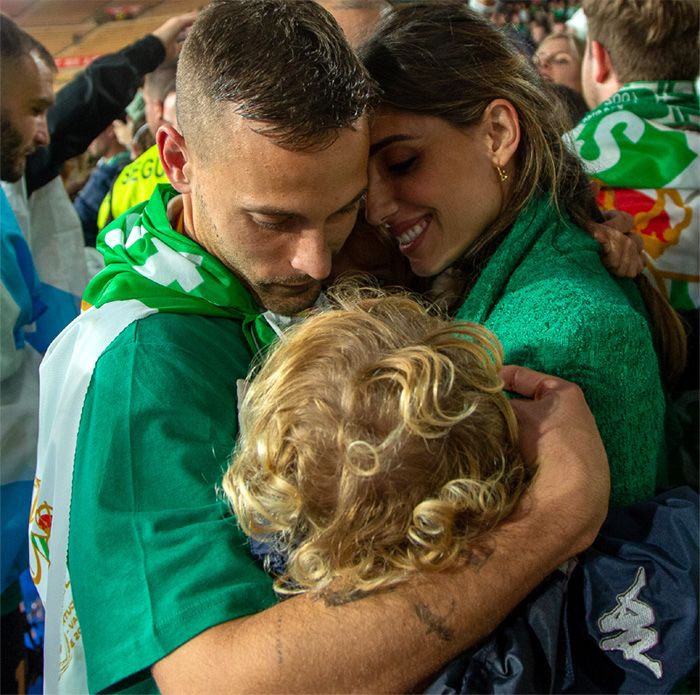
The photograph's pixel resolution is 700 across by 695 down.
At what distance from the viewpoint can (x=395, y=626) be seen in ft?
3.66

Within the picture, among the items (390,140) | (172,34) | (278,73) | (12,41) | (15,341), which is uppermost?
(278,73)

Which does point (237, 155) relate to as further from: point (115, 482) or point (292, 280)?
point (115, 482)

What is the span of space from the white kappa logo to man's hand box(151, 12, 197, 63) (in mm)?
2965

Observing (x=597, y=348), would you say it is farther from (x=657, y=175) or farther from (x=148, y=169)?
(x=148, y=169)

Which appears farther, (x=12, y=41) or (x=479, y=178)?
(x=12, y=41)

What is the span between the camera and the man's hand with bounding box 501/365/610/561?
121cm

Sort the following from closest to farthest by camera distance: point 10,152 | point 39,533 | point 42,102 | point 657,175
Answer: point 39,533 < point 657,175 < point 10,152 < point 42,102

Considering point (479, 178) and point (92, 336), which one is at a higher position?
point (479, 178)

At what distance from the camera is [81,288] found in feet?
10.6

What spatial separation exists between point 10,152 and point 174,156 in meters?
1.57

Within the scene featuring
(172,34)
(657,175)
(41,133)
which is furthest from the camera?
(172,34)

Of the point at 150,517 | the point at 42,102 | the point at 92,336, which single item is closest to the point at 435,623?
the point at 150,517

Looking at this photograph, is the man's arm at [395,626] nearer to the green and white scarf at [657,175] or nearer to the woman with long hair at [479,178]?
the woman with long hair at [479,178]

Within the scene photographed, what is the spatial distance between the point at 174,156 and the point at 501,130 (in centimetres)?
64
